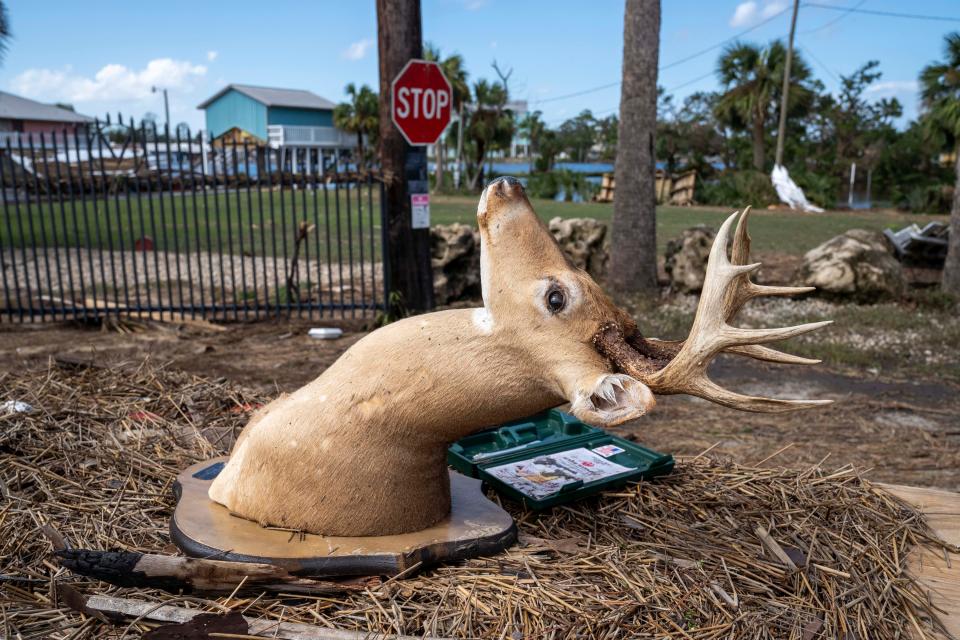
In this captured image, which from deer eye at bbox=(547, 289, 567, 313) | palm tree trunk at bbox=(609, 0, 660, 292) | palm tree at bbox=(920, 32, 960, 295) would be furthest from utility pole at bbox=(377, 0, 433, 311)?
palm tree at bbox=(920, 32, 960, 295)

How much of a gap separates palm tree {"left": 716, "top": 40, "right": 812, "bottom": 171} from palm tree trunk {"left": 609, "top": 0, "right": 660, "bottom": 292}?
21.9m

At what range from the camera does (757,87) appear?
1173 inches

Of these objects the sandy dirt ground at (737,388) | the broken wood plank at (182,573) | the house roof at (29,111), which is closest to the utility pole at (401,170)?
the sandy dirt ground at (737,388)

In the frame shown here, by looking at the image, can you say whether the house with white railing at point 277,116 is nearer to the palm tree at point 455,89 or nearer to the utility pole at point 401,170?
the palm tree at point 455,89

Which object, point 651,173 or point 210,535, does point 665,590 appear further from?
point 651,173

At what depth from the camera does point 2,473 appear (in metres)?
2.58

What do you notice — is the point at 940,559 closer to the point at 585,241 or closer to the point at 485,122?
the point at 585,241

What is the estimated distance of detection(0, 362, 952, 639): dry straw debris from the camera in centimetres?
181

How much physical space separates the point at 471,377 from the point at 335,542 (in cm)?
60

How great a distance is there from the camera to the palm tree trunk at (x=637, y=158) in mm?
8328

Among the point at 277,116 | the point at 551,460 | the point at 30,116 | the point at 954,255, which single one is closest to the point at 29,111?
the point at 30,116

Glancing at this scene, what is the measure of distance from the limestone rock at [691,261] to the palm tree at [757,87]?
71.0 feet

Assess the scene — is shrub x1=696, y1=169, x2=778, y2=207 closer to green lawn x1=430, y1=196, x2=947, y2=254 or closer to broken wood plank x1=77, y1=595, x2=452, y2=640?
green lawn x1=430, y1=196, x2=947, y2=254

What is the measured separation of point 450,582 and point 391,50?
542cm
